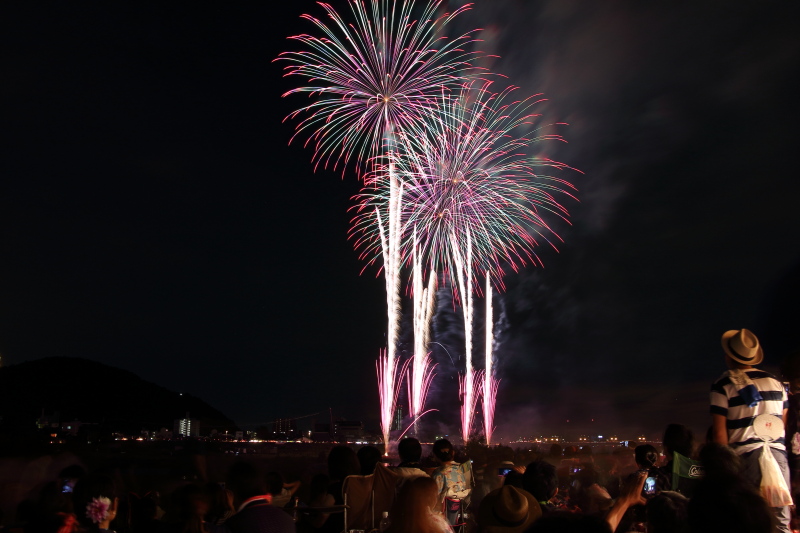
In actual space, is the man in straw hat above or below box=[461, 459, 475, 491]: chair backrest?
above

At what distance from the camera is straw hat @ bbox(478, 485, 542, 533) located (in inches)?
161

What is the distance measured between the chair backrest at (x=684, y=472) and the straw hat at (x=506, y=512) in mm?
1021

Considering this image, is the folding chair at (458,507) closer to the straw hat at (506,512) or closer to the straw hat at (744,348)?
the straw hat at (506,512)

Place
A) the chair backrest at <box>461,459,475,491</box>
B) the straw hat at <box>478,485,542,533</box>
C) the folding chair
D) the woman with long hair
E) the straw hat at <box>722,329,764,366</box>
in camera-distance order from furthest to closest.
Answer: the chair backrest at <box>461,459,475,491</box> → the folding chair → the straw hat at <box>722,329,764,366</box> → the straw hat at <box>478,485,542,533</box> → the woman with long hair

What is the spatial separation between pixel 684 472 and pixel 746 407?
2.16 feet

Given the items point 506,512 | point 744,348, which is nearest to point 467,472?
point 506,512

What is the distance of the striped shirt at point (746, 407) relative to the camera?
436cm

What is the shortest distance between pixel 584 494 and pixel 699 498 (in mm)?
4451

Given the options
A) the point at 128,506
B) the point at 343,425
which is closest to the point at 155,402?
the point at 343,425

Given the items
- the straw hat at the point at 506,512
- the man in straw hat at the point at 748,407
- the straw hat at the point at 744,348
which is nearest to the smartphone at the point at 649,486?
the man in straw hat at the point at 748,407

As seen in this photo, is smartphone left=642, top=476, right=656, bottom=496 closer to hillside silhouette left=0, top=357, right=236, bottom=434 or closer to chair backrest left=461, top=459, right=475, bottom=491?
chair backrest left=461, top=459, right=475, bottom=491

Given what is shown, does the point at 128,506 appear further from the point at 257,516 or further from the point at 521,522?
the point at 521,522

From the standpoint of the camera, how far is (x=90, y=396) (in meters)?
115

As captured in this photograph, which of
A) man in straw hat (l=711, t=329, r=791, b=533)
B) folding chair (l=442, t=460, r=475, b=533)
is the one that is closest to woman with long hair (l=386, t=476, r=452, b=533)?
man in straw hat (l=711, t=329, r=791, b=533)
